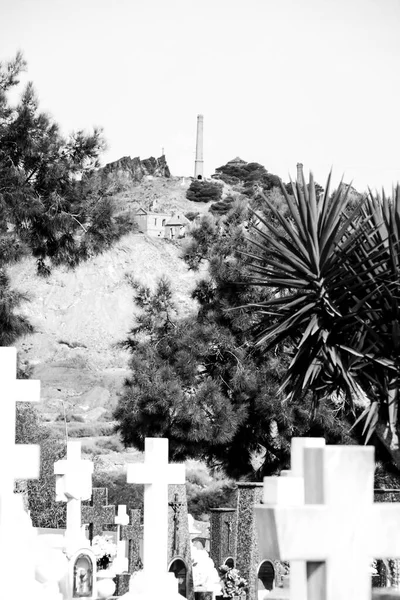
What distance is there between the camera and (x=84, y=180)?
18.9 meters

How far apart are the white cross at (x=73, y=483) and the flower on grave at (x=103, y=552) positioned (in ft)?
4.25

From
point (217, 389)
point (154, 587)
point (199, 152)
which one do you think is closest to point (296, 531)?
point (154, 587)

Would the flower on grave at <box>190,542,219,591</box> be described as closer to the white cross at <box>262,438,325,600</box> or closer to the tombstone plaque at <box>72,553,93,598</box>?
the tombstone plaque at <box>72,553,93,598</box>

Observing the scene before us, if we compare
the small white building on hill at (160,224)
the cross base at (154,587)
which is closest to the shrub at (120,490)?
the cross base at (154,587)

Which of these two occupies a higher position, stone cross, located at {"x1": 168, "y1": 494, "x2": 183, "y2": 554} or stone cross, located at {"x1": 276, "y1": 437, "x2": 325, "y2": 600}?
stone cross, located at {"x1": 276, "y1": 437, "x2": 325, "y2": 600}


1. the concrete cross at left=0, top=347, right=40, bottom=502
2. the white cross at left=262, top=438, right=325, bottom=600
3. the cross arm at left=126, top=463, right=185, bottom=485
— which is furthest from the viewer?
the cross arm at left=126, top=463, right=185, bottom=485

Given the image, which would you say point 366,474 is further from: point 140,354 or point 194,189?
point 194,189

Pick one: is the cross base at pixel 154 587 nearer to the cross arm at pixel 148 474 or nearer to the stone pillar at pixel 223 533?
the cross arm at pixel 148 474

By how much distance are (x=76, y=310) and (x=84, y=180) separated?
314ft

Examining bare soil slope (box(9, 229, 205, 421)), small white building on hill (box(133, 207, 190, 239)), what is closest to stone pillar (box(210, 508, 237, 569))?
bare soil slope (box(9, 229, 205, 421))

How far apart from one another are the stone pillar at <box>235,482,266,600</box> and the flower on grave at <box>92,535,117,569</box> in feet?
6.54

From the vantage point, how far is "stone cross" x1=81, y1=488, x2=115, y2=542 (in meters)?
17.9

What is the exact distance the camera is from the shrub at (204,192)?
151 metres

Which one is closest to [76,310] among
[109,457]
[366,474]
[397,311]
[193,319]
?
[109,457]
